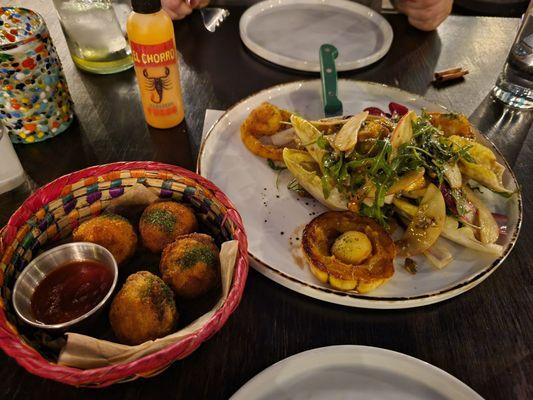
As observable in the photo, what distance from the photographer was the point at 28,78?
1531 millimetres

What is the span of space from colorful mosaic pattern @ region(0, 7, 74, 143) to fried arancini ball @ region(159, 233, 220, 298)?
0.87 m

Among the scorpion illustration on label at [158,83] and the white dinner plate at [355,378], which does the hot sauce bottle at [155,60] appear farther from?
the white dinner plate at [355,378]

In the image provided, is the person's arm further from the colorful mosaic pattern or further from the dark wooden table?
the colorful mosaic pattern

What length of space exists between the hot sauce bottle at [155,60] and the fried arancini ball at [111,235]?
620mm

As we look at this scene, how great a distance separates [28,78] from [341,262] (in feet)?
4.09

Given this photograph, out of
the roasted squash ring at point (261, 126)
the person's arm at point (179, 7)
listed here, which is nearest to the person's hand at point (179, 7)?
the person's arm at point (179, 7)

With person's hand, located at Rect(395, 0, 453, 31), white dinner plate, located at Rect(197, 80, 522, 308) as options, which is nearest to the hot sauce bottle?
white dinner plate, located at Rect(197, 80, 522, 308)

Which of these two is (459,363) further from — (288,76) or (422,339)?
(288,76)

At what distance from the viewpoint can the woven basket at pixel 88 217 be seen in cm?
87

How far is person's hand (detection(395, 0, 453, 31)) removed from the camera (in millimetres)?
2426

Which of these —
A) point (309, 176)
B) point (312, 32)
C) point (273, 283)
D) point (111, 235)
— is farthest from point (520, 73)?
point (111, 235)

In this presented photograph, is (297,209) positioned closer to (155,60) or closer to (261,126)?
(261,126)

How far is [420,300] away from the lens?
125 cm

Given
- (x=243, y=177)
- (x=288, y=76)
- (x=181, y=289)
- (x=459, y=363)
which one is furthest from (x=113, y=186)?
(x=288, y=76)
